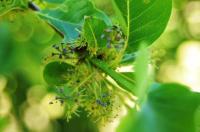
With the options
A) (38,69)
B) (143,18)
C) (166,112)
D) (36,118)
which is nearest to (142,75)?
(166,112)

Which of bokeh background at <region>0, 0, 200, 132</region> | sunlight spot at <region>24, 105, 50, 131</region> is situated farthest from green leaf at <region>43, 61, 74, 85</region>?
sunlight spot at <region>24, 105, 50, 131</region>

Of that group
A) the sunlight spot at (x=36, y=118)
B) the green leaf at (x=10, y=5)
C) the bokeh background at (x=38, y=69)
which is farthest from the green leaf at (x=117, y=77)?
the sunlight spot at (x=36, y=118)

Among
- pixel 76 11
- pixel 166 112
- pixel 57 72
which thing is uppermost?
pixel 76 11

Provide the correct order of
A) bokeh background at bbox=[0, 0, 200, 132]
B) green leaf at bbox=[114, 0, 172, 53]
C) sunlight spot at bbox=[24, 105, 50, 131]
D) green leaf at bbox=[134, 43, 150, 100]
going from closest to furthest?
green leaf at bbox=[134, 43, 150, 100] → green leaf at bbox=[114, 0, 172, 53] → bokeh background at bbox=[0, 0, 200, 132] → sunlight spot at bbox=[24, 105, 50, 131]

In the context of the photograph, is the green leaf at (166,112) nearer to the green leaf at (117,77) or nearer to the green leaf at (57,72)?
the green leaf at (117,77)

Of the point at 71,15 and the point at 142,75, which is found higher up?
the point at 71,15

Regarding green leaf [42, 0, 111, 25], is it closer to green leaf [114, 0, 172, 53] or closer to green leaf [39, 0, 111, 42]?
green leaf [39, 0, 111, 42]

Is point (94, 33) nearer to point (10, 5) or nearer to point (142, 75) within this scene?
point (10, 5)

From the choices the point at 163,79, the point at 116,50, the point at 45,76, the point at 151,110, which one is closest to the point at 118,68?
the point at 116,50
